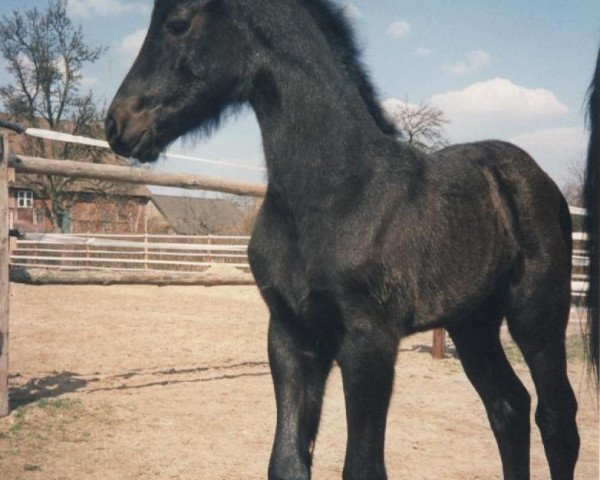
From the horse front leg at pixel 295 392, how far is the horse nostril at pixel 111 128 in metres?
0.94

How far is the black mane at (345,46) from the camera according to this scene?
277cm

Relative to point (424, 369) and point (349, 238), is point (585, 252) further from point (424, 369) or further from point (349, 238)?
point (424, 369)

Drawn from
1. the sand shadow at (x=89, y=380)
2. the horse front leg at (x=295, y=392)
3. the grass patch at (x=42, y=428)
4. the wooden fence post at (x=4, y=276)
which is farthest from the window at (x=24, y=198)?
the horse front leg at (x=295, y=392)

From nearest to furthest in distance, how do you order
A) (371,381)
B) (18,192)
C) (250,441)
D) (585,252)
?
(371,381) < (585,252) < (250,441) < (18,192)

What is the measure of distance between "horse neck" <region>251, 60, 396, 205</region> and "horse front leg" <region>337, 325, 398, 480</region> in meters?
0.55

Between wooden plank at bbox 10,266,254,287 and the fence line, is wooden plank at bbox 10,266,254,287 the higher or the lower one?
the higher one

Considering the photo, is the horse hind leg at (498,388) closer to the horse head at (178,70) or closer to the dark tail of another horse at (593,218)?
the dark tail of another horse at (593,218)

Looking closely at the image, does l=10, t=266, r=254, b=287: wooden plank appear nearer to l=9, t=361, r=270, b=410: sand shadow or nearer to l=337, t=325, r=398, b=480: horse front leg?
l=9, t=361, r=270, b=410: sand shadow

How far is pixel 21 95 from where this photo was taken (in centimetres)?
2752

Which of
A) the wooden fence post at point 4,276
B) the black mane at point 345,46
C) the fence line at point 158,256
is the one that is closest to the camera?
the black mane at point 345,46

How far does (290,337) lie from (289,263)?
0.31 m

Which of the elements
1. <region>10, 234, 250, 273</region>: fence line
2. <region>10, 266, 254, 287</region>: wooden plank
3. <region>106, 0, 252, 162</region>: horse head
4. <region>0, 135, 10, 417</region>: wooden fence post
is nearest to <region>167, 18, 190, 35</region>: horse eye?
<region>106, 0, 252, 162</region>: horse head

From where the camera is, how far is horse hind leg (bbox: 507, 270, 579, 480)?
3113 millimetres

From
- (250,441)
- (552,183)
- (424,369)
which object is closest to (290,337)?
(552,183)
